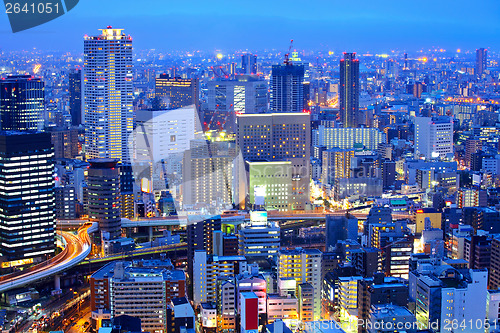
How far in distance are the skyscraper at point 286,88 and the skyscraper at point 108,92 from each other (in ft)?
14.5

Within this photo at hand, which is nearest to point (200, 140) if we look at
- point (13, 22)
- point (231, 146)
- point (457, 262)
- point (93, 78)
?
point (231, 146)

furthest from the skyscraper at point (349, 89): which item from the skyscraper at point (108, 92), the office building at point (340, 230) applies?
the office building at point (340, 230)

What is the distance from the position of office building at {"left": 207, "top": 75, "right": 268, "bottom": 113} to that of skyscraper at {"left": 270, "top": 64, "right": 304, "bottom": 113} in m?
0.27

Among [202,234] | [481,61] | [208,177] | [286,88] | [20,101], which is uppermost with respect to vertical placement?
[481,61]

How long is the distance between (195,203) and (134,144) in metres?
4.33

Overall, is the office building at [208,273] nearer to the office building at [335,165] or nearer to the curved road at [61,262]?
the curved road at [61,262]

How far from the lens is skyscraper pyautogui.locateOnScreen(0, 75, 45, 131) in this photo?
14.7 meters

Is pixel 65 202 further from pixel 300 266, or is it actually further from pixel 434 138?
pixel 434 138

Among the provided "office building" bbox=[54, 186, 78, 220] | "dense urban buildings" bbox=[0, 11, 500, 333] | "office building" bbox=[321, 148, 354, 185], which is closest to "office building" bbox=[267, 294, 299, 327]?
"dense urban buildings" bbox=[0, 11, 500, 333]

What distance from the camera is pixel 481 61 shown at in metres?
23.7

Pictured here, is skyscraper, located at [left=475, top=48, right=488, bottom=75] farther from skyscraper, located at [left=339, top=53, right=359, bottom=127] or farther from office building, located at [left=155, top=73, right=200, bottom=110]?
office building, located at [left=155, top=73, right=200, bottom=110]

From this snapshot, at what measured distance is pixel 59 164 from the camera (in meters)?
14.8

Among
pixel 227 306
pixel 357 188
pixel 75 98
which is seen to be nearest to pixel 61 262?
pixel 227 306

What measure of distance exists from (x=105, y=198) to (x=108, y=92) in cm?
599
